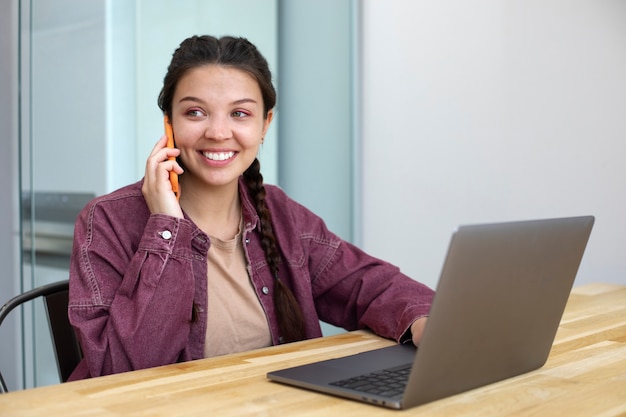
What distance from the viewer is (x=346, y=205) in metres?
3.34

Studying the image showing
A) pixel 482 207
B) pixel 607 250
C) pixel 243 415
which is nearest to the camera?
pixel 243 415

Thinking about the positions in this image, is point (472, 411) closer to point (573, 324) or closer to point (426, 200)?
point (573, 324)

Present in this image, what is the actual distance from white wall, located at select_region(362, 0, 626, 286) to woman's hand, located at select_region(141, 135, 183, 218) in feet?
5.14

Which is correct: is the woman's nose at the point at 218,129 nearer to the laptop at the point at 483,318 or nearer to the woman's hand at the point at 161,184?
the woman's hand at the point at 161,184

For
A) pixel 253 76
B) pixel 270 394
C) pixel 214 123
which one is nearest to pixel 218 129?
pixel 214 123

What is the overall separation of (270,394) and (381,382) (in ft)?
0.48

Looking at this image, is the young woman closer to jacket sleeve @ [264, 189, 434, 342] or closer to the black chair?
jacket sleeve @ [264, 189, 434, 342]

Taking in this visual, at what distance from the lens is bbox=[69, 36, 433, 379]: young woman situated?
141cm

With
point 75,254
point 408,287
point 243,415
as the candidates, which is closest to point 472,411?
point 243,415

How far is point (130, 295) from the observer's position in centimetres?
142

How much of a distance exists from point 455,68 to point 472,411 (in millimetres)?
2210

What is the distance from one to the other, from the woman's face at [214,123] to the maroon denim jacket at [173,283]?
0.12 metres

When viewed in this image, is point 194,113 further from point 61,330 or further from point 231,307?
point 61,330

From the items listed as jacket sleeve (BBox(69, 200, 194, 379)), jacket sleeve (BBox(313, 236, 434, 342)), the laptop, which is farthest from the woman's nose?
the laptop
